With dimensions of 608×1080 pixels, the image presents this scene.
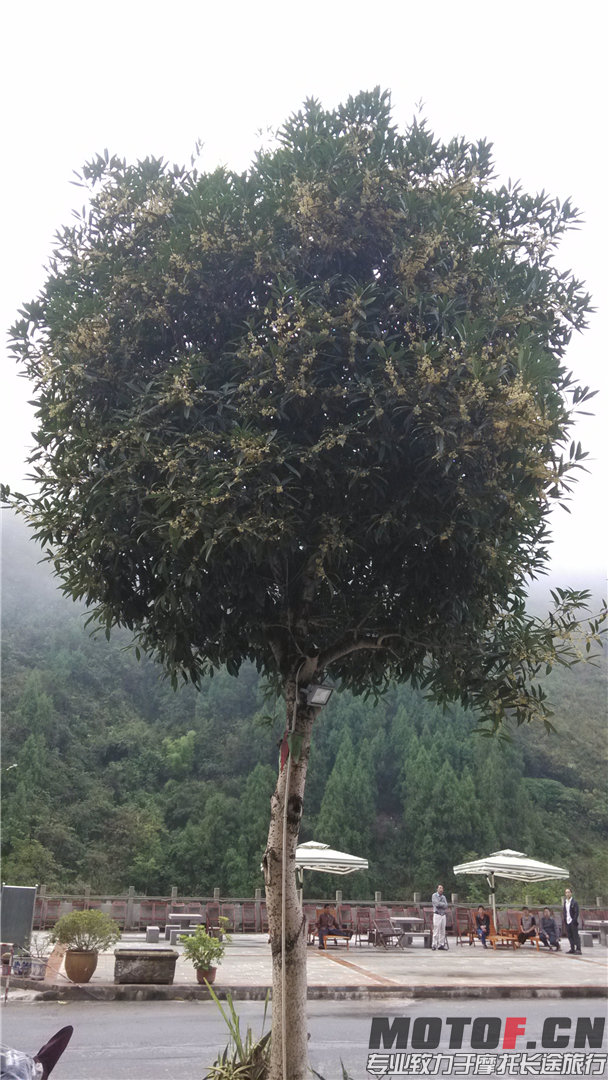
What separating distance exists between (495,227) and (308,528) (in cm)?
262

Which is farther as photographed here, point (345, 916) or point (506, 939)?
point (345, 916)

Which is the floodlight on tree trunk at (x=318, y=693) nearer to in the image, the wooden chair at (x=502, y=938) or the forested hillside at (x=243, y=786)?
the wooden chair at (x=502, y=938)

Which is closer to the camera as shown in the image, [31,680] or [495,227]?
[495,227]

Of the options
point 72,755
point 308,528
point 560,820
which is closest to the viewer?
point 308,528

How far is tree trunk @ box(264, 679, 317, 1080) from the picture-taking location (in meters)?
5.54

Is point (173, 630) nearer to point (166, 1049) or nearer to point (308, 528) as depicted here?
point (308, 528)

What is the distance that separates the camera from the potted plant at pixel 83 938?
1248 cm

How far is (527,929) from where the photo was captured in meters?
23.5

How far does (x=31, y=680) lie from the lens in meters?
53.4

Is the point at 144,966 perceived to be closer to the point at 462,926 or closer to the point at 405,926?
the point at 405,926

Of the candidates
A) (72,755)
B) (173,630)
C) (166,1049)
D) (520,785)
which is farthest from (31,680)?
(173,630)

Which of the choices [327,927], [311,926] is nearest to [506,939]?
[327,927]

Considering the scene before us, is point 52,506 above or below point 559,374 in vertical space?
below

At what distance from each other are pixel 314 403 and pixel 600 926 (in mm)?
29330
